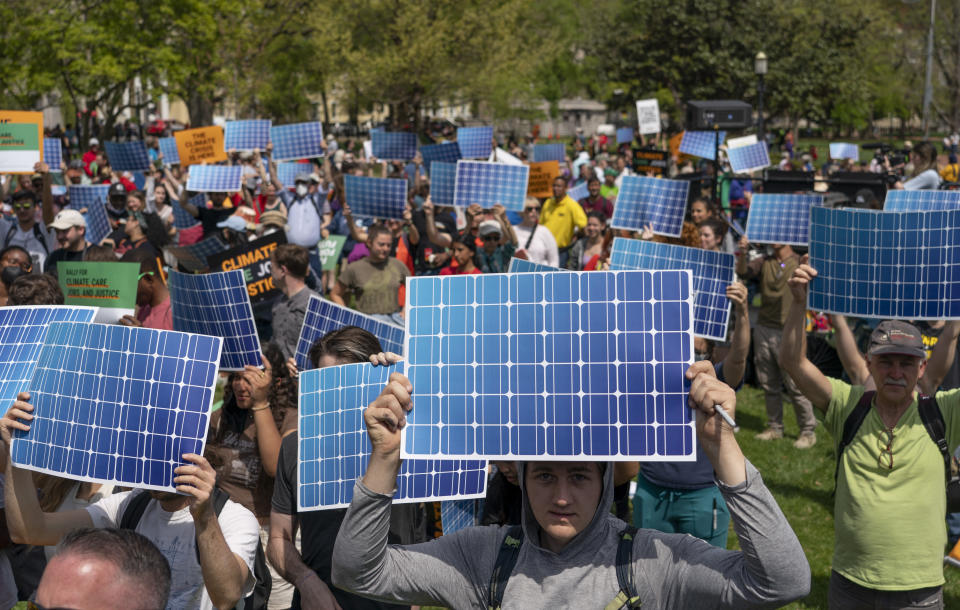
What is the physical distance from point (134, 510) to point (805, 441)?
25.5ft

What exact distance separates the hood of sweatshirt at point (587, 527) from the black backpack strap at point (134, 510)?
1809 millimetres

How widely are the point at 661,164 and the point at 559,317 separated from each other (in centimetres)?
2071

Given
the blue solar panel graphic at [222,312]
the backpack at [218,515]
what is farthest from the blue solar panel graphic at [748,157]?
the backpack at [218,515]

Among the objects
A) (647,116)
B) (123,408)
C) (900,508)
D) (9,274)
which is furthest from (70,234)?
(647,116)

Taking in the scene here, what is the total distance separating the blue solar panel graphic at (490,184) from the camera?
12.1 m

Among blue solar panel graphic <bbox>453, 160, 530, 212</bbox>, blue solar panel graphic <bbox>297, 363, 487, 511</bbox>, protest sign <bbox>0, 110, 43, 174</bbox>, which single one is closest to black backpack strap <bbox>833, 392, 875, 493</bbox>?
blue solar panel graphic <bbox>297, 363, 487, 511</bbox>

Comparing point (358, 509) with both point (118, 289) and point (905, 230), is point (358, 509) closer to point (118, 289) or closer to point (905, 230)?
point (905, 230)

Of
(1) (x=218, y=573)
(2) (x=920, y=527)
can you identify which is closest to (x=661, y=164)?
(2) (x=920, y=527)

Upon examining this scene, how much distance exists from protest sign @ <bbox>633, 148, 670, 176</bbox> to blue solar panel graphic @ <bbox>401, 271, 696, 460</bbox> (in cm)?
1995

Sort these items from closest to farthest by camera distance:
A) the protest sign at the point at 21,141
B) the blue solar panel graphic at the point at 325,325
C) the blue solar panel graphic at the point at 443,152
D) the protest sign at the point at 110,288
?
1. the blue solar panel graphic at the point at 325,325
2. the protest sign at the point at 110,288
3. the protest sign at the point at 21,141
4. the blue solar panel graphic at the point at 443,152

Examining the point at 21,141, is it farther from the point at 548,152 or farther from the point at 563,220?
the point at 548,152

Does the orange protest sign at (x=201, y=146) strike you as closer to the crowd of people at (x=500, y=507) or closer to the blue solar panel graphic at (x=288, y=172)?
the blue solar panel graphic at (x=288, y=172)

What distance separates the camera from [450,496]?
4344 millimetres

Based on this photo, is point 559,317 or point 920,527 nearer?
point 559,317
